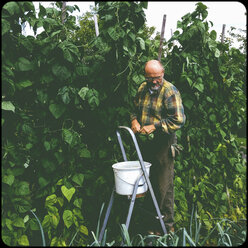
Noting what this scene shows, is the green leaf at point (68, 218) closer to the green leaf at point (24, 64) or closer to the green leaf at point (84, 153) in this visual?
the green leaf at point (84, 153)

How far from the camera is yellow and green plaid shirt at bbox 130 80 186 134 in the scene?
8.42 feet

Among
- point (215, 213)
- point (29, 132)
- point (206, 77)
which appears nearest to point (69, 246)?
point (29, 132)

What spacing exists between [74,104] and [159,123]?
0.79 metres

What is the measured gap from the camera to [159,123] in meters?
2.59

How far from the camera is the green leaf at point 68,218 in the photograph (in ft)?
8.79

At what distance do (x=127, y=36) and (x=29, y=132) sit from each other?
3.85ft

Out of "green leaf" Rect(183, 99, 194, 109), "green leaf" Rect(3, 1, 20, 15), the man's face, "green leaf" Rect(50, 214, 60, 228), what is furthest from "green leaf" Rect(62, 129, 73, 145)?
"green leaf" Rect(183, 99, 194, 109)

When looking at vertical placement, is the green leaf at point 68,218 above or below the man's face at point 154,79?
below

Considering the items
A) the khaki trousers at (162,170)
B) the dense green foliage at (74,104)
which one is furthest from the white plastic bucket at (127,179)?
the dense green foliage at (74,104)

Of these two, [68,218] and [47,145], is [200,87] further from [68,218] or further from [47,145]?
[68,218]

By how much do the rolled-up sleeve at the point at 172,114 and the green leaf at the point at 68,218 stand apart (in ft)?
3.67

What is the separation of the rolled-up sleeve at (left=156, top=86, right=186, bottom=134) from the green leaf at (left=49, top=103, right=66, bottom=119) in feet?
2.77

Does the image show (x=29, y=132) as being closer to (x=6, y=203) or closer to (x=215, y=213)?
(x=6, y=203)

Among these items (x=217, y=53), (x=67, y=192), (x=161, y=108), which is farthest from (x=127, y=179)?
(x=217, y=53)
